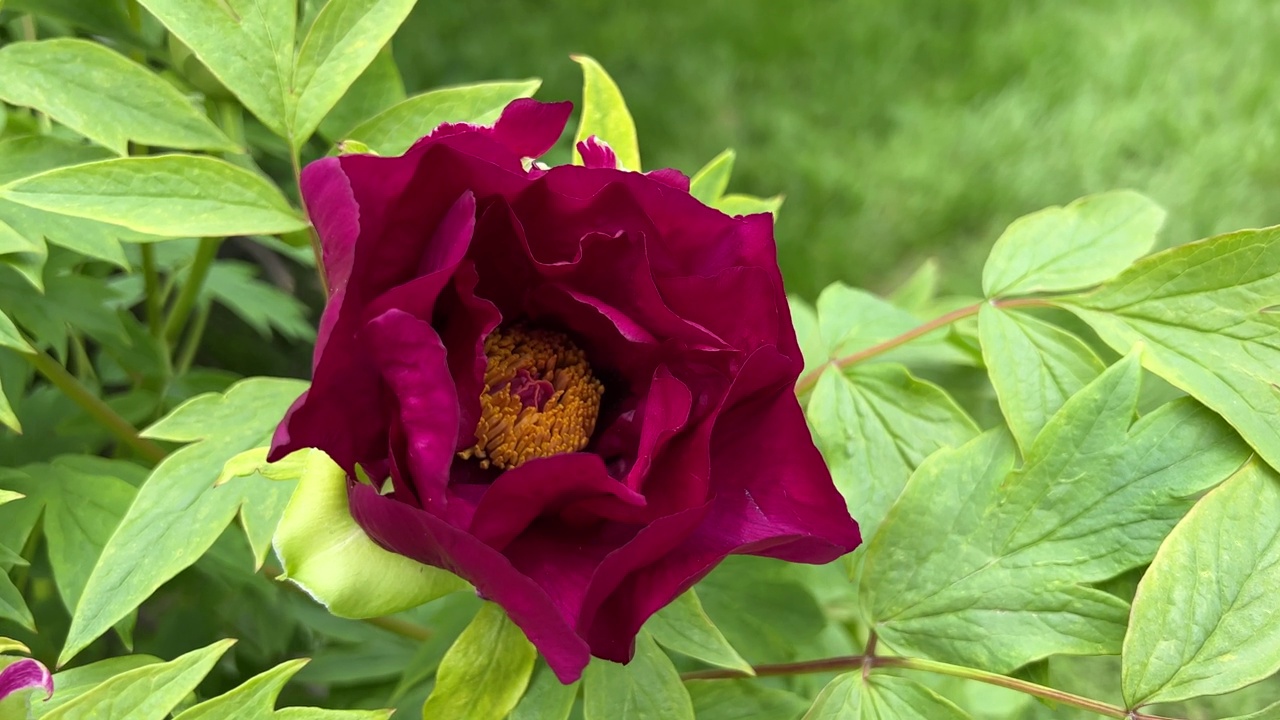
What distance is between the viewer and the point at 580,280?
1.69 feet

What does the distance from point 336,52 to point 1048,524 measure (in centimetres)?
50

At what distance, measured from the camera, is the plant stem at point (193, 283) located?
77 cm

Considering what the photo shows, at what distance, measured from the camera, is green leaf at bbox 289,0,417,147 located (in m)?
0.61

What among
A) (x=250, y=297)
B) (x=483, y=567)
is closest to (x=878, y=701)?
(x=483, y=567)

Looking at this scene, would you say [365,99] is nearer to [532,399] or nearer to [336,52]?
[336,52]

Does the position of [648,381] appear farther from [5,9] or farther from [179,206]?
[5,9]

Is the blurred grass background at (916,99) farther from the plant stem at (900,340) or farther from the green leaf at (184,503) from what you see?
the green leaf at (184,503)

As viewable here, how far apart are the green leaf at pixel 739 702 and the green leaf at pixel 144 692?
293 millimetres

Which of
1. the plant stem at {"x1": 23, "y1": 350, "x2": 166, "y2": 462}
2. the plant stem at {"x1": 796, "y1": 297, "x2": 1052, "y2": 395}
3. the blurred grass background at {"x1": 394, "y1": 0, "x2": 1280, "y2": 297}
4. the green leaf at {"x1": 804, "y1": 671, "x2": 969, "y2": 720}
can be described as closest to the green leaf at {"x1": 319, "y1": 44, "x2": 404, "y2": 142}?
the plant stem at {"x1": 23, "y1": 350, "x2": 166, "y2": 462}

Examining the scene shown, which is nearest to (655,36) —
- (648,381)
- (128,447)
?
(128,447)

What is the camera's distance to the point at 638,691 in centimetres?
55

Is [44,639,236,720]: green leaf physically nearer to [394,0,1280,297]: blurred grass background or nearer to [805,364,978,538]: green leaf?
[805,364,978,538]: green leaf

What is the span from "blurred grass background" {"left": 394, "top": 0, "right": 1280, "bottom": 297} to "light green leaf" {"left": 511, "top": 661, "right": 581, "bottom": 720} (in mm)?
1400

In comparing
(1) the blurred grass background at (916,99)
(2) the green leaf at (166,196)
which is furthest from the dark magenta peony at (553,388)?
(1) the blurred grass background at (916,99)
